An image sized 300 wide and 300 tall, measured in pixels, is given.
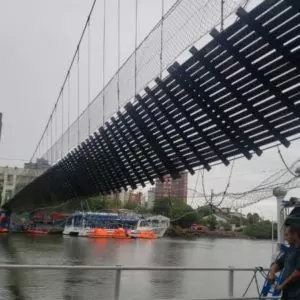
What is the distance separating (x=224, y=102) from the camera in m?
9.28

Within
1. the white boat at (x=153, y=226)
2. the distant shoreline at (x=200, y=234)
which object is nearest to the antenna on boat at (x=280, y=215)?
the white boat at (x=153, y=226)

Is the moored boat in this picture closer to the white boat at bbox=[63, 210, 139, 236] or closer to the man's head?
the white boat at bbox=[63, 210, 139, 236]

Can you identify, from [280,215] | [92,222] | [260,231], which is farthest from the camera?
[260,231]

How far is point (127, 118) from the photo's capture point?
45.0ft

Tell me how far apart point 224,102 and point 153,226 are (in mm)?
98436

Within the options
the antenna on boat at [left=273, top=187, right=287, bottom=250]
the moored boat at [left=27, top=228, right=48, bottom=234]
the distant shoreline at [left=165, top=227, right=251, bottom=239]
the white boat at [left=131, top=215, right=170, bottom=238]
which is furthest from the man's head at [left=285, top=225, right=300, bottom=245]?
the distant shoreline at [left=165, top=227, right=251, bottom=239]

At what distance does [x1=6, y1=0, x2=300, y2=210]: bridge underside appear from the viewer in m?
7.52

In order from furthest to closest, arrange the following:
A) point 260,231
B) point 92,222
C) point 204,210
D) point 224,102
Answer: point 260,231, point 92,222, point 204,210, point 224,102

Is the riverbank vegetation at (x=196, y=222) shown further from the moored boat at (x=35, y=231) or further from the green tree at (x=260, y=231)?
the moored boat at (x=35, y=231)

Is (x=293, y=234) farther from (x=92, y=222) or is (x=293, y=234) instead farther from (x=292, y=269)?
(x=92, y=222)

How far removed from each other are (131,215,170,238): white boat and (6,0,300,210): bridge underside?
86.4 meters

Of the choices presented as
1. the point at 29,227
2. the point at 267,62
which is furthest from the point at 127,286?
the point at 29,227

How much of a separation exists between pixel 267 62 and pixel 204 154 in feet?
12.3

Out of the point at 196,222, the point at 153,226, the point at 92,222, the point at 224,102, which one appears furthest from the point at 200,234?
the point at 224,102
